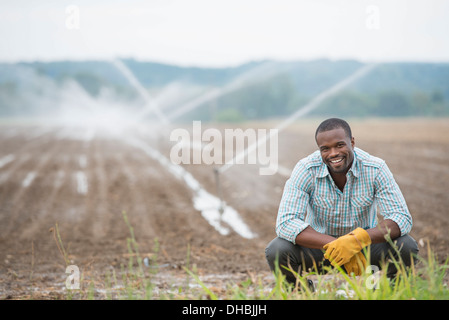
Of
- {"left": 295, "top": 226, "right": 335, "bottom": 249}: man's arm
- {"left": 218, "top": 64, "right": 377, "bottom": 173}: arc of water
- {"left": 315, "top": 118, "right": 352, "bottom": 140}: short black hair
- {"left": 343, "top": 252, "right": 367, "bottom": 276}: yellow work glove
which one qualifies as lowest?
{"left": 343, "top": 252, "right": 367, "bottom": 276}: yellow work glove

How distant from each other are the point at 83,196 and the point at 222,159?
20.5 feet

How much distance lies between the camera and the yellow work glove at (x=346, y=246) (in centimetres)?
313

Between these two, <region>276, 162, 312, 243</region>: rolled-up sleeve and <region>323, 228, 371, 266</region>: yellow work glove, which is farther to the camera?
<region>276, 162, 312, 243</region>: rolled-up sleeve

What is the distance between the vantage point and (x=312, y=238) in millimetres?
3289

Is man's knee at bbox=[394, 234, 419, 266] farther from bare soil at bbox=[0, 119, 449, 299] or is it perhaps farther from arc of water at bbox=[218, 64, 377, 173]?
arc of water at bbox=[218, 64, 377, 173]

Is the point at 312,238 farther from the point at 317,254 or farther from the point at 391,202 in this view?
the point at 391,202

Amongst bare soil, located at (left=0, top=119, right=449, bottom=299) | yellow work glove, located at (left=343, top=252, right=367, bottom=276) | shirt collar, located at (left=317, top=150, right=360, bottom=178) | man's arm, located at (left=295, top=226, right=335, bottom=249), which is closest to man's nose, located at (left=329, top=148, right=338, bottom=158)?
shirt collar, located at (left=317, top=150, right=360, bottom=178)

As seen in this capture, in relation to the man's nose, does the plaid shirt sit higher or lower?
lower

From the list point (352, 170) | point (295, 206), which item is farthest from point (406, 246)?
point (295, 206)

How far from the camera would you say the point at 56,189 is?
9.70 m

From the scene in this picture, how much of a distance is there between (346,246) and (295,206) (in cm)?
45

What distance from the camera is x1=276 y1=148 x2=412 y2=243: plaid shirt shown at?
338 cm

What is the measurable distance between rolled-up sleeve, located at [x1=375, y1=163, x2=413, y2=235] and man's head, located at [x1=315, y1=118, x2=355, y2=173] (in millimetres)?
242
